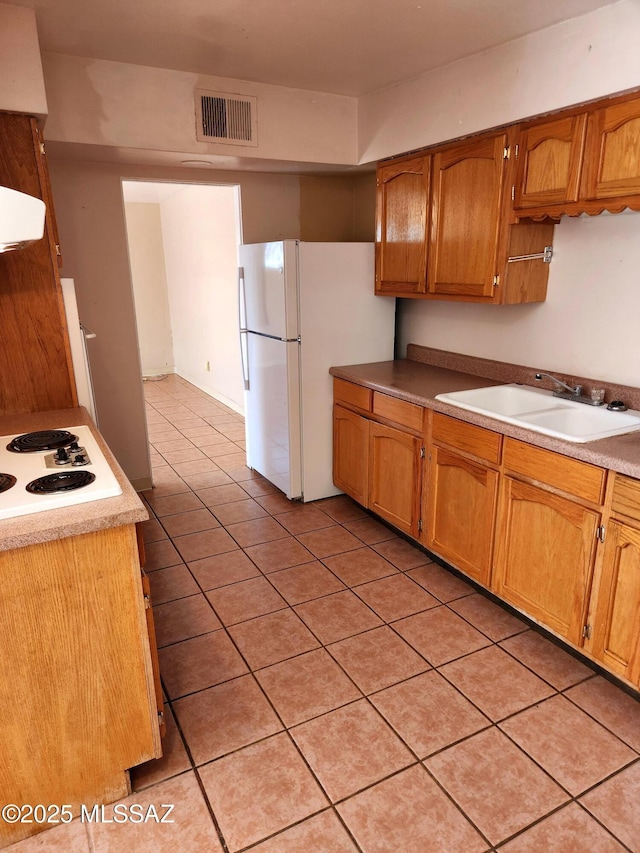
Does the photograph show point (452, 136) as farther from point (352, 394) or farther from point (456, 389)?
point (352, 394)

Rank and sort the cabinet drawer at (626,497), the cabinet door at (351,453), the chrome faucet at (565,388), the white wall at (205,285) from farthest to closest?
the white wall at (205,285)
the cabinet door at (351,453)
the chrome faucet at (565,388)
the cabinet drawer at (626,497)

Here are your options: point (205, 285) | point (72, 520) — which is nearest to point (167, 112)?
point (72, 520)

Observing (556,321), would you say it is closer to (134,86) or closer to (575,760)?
(575,760)

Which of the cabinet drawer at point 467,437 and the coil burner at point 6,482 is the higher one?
the coil burner at point 6,482

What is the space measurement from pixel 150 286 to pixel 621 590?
6.91 m

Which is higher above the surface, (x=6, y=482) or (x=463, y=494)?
(x=6, y=482)

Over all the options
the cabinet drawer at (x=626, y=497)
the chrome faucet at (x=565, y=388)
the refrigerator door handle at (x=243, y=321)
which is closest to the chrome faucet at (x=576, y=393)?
the chrome faucet at (x=565, y=388)

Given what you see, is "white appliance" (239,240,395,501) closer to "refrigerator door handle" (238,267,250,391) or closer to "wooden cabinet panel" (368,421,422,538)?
"refrigerator door handle" (238,267,250,391)

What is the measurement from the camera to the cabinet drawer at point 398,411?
9.00ft

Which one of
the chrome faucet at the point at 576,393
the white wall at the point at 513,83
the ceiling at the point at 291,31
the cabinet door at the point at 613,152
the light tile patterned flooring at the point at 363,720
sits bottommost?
the light tile patterned flooring at the point at 363,720

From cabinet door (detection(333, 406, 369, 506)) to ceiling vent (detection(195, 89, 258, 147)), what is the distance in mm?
1600

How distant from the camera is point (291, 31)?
2.28 m

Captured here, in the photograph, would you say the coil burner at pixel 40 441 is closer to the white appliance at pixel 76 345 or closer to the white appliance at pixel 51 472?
the white appliance at pixel 51 472

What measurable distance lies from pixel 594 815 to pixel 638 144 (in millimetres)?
2106
